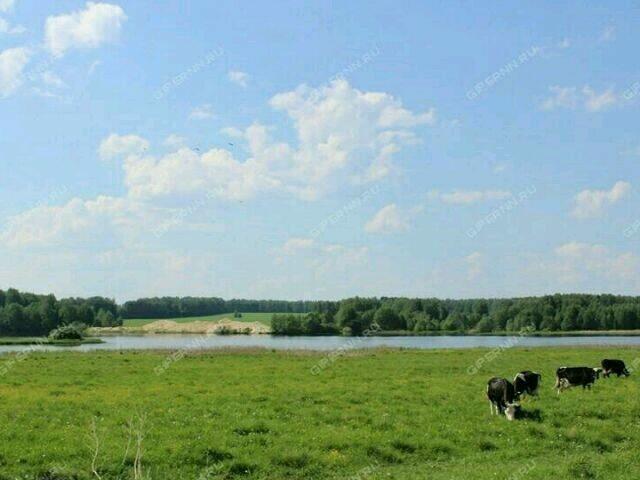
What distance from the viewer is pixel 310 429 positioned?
18594mm

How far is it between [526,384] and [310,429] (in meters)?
10.8

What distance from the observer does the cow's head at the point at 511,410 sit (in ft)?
67.1

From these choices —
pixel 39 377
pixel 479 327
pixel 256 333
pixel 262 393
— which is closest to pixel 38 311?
pixel 256 333

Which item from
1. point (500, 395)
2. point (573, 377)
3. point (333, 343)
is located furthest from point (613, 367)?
point (333, 343)

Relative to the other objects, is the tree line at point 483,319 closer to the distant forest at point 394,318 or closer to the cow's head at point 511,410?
the distant forest at point 394,318

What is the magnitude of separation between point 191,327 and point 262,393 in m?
127

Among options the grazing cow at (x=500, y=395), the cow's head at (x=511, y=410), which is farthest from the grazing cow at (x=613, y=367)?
the cow's head at (x=511, y=410)

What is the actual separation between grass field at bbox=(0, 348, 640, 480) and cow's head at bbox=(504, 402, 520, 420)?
1.18 feet

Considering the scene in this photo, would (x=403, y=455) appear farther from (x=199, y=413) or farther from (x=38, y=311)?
(x=38, y=311)

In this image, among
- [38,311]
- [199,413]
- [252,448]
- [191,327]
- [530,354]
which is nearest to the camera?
[252,448]

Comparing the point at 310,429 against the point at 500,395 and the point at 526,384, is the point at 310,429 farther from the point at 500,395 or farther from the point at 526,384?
the point at 526,384

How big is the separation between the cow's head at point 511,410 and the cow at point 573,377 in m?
7.53

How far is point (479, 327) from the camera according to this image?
462ft

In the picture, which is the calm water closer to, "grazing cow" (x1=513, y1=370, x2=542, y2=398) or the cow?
the cow
